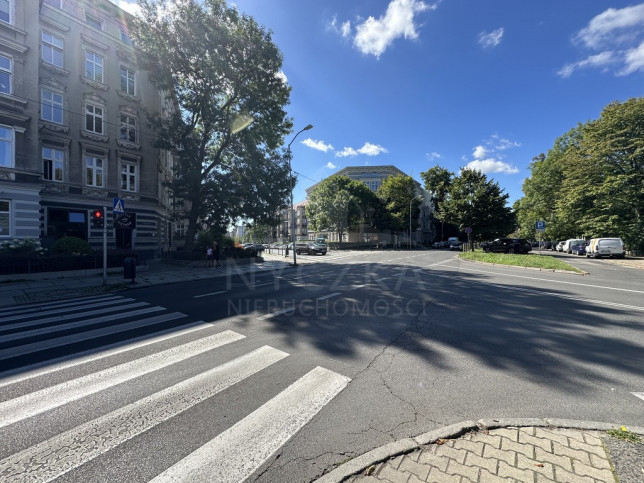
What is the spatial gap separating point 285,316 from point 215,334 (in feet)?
5.79

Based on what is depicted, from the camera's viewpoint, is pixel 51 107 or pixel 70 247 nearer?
Result: pixel 70 247

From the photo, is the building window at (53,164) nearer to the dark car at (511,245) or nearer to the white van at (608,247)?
the dark car at (511,245)

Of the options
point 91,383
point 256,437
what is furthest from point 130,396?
point 256,437

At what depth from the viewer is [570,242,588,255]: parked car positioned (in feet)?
102

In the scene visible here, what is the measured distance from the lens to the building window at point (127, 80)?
21828 mm

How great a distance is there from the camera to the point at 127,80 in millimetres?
22109

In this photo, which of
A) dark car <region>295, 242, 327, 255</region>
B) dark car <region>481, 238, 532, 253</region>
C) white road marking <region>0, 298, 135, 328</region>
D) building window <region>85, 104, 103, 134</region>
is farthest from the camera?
dark car <region>295, 242, 327, 255</region>

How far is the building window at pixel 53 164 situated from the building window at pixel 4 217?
3.68 metres

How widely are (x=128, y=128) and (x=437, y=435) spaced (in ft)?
90.5

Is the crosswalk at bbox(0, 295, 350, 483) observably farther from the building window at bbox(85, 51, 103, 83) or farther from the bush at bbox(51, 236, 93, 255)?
the building window at bbox(85, 51, 103, 83)

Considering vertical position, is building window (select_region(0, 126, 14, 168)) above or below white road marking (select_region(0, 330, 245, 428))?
above

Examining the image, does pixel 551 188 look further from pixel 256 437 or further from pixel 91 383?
pixel 91 383

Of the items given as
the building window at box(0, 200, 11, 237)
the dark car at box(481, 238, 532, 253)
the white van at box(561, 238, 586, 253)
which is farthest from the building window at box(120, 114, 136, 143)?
the white van at box(561, 238, 586, 253)

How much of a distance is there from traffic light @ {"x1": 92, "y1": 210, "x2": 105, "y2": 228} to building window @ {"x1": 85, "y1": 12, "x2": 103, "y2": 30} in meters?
18.6
